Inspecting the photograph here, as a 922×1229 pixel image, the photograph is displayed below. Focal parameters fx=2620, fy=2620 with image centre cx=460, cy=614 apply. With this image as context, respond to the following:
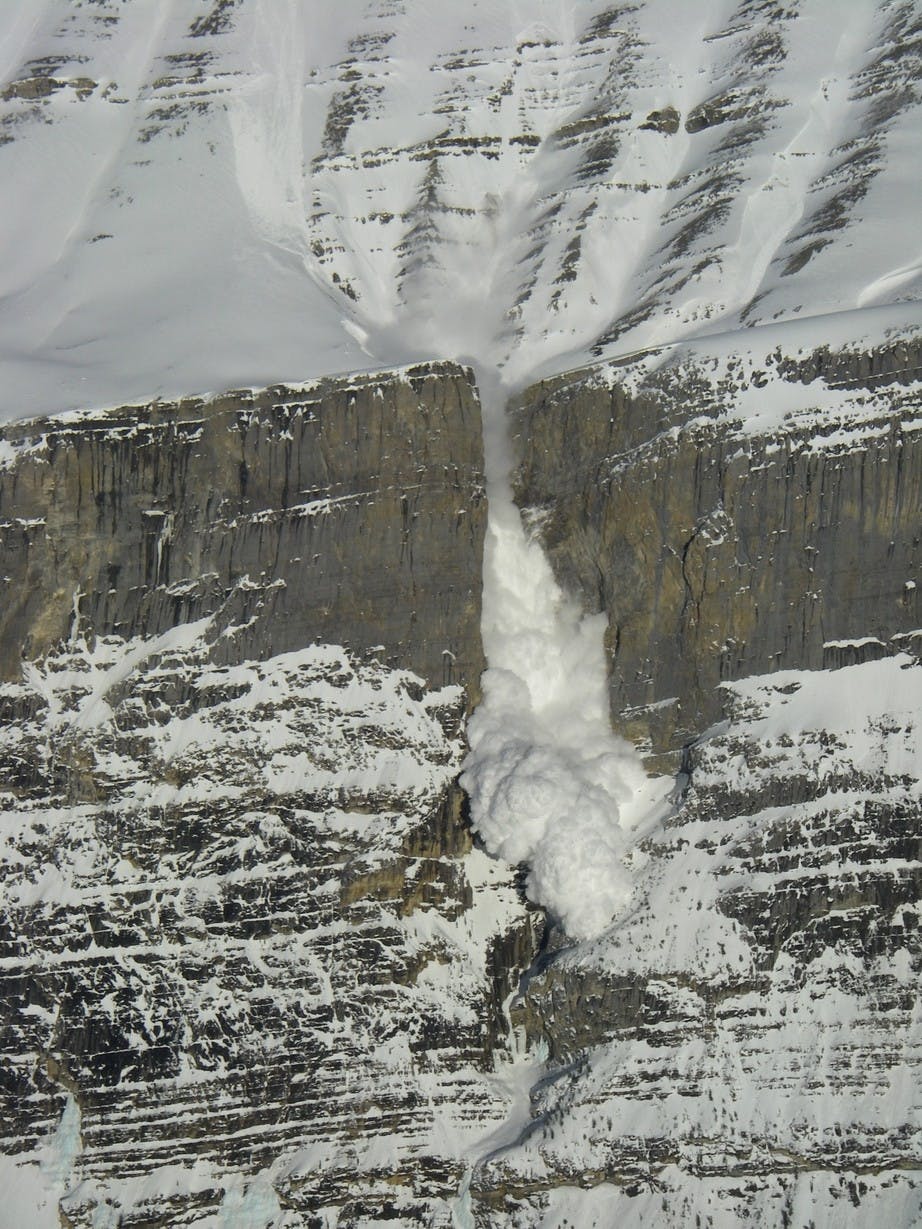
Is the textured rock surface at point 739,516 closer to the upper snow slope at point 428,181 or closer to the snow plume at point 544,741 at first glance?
the snow plume at point 544,741

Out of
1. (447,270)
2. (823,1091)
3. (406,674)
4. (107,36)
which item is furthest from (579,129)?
(823,1091)

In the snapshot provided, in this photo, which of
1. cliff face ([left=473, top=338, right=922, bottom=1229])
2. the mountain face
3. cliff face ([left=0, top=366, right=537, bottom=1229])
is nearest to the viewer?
cliff face ([left=473, top=338, right=922, bottom=1229])

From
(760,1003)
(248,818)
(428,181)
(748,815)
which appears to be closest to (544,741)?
(748,815)

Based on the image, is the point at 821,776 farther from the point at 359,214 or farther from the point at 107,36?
the point at 107,36

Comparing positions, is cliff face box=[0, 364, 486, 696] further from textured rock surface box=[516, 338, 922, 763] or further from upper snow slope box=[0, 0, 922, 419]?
textured rock surface box=[516, 338, 922, 763]

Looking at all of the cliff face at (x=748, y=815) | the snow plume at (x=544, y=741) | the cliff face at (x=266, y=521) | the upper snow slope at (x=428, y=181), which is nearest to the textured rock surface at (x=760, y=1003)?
the cliff face at (x=748, y=815)

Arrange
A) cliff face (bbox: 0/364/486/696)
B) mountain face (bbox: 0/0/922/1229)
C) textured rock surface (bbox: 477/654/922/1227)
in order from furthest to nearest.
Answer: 1. cliff face (bbox: 0/364/486/696)
2. mountain face (bbox: 0/0/922/1229)
3. textured rock surface (bbox: 477/654/922/1227)

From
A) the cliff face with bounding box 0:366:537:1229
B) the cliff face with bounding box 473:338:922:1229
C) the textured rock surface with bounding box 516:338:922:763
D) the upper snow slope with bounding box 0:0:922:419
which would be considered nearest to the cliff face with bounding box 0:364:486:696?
→ the cliff face with bounding box 0:366:537:1229
